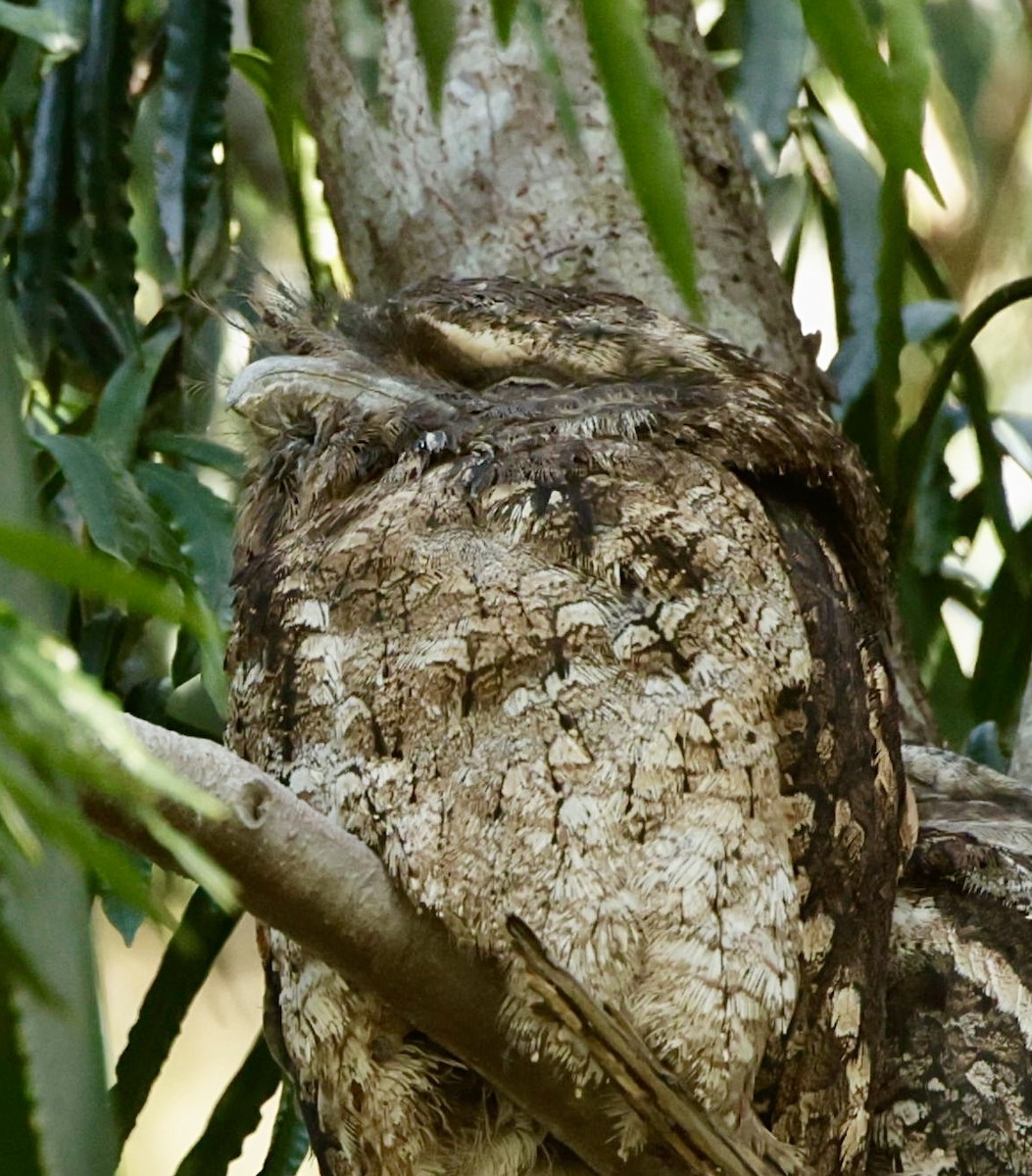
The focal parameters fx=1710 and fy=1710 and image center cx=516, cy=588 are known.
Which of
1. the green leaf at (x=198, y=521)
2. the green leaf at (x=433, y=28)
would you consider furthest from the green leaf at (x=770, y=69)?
the green leaf at (x=433, y=28)

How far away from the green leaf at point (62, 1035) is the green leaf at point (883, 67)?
1.89 feet

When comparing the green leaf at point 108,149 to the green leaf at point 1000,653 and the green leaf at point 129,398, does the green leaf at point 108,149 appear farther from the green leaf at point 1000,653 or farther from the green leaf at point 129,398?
the green leaf at point 1000,653

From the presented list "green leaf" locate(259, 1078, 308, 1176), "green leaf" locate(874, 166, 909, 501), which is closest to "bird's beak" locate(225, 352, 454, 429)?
"green leaf" locate(874, 166, 909, 501)

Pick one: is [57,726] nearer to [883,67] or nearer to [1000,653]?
[883,67]

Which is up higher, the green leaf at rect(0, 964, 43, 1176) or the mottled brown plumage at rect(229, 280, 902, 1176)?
the mottled brown plumage at rect(229, 280, 902, 1176)

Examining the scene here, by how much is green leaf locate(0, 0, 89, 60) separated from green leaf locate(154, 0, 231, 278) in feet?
0.52

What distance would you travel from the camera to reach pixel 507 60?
2.60 metres

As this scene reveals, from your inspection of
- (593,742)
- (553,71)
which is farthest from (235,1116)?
(553,71)

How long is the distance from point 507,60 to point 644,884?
1474 mm

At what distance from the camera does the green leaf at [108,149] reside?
117 inches

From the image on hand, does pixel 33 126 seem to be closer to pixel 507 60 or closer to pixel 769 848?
pixel 507 60

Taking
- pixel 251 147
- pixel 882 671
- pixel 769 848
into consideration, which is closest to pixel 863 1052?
pixel 769 848

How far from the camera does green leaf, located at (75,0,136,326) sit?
9.78 ft

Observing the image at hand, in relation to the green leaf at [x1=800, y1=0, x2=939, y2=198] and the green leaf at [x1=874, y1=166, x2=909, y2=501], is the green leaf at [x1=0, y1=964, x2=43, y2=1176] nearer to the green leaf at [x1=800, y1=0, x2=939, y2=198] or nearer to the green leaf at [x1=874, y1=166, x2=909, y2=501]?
the green leaf at [x1=800, y1=0, x2=939, y2=198]
